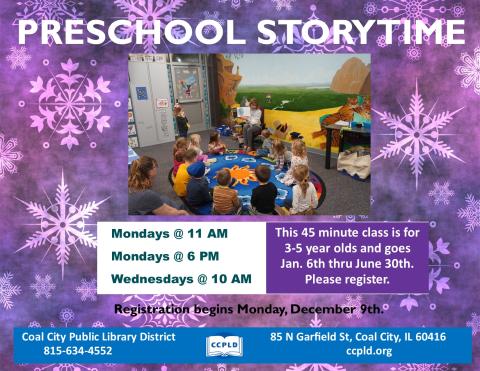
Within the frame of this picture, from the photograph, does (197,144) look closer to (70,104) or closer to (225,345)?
(70,104)

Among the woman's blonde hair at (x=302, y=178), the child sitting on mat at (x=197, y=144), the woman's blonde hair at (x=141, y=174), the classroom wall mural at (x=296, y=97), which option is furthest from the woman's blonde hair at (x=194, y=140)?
the woman's blonde hair at (x=141, y=174)

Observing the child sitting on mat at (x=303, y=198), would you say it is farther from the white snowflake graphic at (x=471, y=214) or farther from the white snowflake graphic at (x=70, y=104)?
the white snowflake graphic at (x=70, y=104)

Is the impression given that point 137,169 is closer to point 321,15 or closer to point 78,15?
point 78,15

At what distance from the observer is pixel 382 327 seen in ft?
5.05

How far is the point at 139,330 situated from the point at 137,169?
79 centimetres

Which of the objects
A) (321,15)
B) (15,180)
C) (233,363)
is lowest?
(233,363)

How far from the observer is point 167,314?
1538 millimetres

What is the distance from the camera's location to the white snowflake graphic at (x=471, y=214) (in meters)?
1.50

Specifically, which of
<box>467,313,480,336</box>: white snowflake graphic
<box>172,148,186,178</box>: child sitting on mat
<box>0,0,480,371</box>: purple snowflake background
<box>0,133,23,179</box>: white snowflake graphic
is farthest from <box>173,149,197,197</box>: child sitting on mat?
<box>467,313,480,336</box>: white snowflake graphic

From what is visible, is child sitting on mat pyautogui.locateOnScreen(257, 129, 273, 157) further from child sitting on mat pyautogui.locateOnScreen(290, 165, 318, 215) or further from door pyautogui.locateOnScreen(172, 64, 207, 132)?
child sitting on mat pyautogui.locateOnScreen(290, 165, 318, 215)

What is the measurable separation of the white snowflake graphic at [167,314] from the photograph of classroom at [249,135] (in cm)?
40

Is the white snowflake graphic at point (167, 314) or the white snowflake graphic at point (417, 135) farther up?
the white snowflake graphic at point (417, 135)

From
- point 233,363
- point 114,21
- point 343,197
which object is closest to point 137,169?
point 114,21

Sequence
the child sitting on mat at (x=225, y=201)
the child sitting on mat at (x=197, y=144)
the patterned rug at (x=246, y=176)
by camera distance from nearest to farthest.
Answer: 1. the child sitting on mat at (x=225, y=201)
2. the patterned rug at (x=246, y=176)
3. the child sitting on mat at (x=197, y=144)
